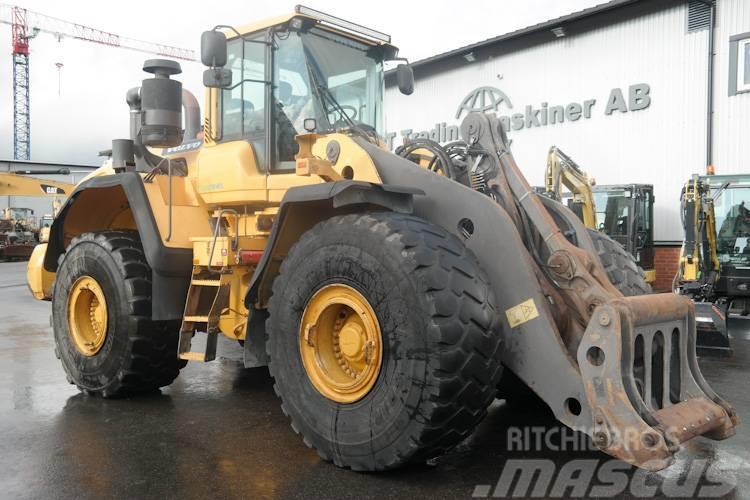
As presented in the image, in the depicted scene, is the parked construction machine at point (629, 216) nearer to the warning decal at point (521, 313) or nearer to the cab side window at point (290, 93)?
the cab side window at point (290, 93)

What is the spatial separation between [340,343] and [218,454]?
1.08 m

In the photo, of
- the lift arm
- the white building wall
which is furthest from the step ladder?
the white building wall

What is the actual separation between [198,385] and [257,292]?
2.08 m

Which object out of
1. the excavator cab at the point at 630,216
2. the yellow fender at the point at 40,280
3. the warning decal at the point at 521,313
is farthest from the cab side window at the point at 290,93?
the excavator cab at the point at 630,216

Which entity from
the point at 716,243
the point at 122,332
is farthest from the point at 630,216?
the point at 122,332

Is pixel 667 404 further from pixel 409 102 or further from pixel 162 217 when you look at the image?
pixel 409 102

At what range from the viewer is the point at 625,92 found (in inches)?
638

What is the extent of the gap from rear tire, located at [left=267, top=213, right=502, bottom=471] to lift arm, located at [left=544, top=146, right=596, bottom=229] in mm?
7302

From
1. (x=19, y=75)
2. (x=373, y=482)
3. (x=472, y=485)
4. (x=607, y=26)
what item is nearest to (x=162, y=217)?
(x=373, y=482)

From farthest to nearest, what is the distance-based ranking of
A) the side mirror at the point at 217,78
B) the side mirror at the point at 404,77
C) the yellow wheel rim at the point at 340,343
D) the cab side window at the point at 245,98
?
the side mirror at the point at 404,77 < the cab side window at the point at 245,98 < the side mirror at the point at 217,78 < the yellow wheel rim at the point at 340,343

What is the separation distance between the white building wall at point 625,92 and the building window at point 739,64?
0.96 feet

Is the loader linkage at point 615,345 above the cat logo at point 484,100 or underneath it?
underneath

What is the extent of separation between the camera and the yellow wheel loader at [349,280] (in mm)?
3355
